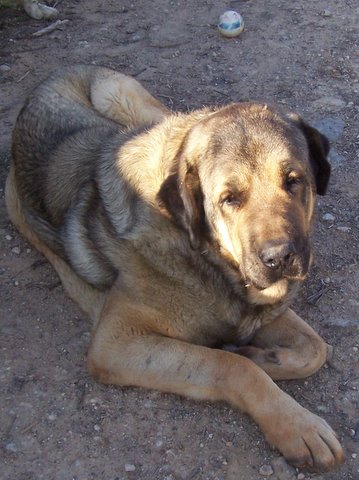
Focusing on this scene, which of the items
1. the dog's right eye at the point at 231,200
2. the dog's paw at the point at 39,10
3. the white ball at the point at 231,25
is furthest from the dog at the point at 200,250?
the dog's paw at the point at 39,10

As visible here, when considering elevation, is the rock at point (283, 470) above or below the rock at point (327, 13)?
below

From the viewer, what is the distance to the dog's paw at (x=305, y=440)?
3.40 metres

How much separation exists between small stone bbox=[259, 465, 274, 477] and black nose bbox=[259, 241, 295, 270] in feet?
3.13

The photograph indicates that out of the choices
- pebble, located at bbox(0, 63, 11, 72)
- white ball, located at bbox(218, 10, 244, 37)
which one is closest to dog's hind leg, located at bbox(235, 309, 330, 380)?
white ball, located at bbox(218, 10, 244, 37)

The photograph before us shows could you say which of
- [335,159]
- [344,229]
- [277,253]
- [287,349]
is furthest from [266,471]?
[335,159]

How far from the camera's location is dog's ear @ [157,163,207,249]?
3.50 metres

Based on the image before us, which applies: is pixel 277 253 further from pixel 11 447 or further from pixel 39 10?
pixel 39 10

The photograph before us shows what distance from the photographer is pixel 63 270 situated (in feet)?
14.8

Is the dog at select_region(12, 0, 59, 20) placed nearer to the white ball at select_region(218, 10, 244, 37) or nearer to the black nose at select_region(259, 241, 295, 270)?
the white ball at select_region(218, 10, 244, 37)

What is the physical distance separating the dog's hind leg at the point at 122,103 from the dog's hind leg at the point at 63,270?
0.83 meters

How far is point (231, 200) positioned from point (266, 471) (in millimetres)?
1273

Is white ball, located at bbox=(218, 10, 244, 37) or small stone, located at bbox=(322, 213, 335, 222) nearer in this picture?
small stone, located at bbox=(322, 213, 335, 222)

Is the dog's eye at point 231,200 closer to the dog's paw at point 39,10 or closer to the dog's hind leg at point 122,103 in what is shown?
the dog's hind leg at point 122,103

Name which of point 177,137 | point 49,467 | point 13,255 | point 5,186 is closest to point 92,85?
point 5,186
